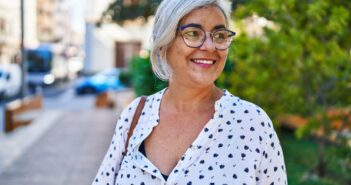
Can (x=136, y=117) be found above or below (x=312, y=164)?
above

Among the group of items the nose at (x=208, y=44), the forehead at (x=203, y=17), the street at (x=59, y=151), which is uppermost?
the forehead at (x=203, y=17)

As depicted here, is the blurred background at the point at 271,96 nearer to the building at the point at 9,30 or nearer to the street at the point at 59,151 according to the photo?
the street at the point at 59,151

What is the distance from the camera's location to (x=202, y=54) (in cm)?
211

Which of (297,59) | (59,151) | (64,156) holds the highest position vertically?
(297,59)

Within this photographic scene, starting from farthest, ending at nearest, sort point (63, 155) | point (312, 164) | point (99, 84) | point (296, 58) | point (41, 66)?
1. point (41, 66)
2. point (99, 84)
3. point (63, 155)
4. point (312, 164)
5. point (296, 58)

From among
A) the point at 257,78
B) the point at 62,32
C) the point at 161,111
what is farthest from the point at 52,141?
the point at 62,32

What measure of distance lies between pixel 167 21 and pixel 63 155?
8986 mm

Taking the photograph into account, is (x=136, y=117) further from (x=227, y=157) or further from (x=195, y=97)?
(x=227, y=157)

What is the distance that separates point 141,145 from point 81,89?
104 ft

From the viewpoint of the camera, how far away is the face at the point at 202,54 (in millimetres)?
2102

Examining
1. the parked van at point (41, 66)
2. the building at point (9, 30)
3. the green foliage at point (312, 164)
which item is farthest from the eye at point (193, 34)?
the building at point (9, 30)

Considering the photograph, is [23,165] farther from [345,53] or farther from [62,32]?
[62,32]

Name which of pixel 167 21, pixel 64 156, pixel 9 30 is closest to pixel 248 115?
pixel 167 21

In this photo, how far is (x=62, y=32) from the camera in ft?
403
